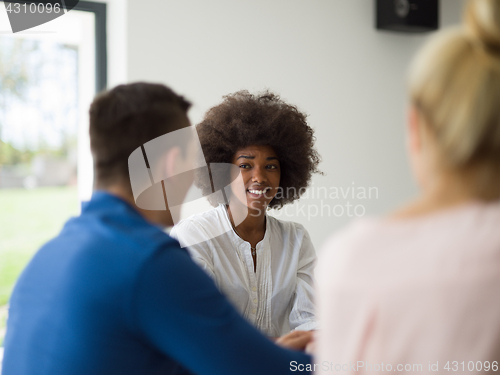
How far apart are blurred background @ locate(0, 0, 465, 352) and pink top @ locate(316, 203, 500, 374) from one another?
1.96 m

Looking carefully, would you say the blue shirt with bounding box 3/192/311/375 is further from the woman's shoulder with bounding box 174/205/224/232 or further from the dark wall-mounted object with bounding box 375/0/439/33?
the dark wall-mounted object with bounding box 375/0/439/33

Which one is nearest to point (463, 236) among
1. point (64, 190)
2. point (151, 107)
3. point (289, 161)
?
point (151, 107)

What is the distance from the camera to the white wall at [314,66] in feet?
8.43

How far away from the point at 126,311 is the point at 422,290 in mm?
466

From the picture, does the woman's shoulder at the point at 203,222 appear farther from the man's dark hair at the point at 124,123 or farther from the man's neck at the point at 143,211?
the man's dark hair at the point at 124,123

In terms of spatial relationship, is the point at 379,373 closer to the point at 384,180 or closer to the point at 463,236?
the point at 463,236

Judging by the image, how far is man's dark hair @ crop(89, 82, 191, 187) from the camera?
2.95ft

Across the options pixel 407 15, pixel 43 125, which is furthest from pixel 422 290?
pixel 407 15

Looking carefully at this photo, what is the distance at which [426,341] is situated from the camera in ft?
1.90

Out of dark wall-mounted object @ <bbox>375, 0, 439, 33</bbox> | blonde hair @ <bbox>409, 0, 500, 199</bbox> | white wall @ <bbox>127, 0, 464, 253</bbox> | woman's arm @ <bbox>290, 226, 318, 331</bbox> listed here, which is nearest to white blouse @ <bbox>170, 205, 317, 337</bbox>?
woman's arm @ <bbox>290, 226, 318, 331</bbox>

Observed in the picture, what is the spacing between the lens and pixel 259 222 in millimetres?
1989

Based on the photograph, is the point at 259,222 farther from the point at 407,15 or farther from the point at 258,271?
the point at 407,15

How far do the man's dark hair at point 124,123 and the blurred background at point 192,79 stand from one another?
4.93 feet

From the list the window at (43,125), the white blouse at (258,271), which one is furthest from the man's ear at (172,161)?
the window at (43,125)
